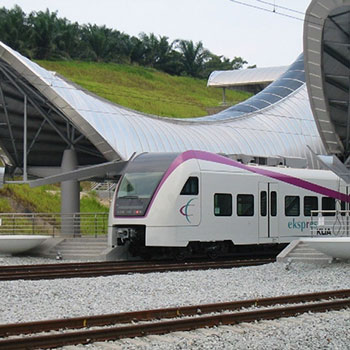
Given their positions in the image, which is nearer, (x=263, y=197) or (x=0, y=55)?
(x=263, y=197)

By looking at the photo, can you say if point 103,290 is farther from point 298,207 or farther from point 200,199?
point 298,207

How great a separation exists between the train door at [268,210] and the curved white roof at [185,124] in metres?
7.51

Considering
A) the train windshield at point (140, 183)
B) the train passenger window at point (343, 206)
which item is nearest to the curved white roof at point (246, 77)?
the train passenger window at point (343, 206)

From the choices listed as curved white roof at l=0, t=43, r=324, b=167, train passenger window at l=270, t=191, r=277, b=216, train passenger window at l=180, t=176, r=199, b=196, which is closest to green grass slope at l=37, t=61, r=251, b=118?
curved white roof at l=0, t=43, r=324, b=167

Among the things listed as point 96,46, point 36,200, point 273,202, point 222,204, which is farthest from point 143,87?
point 222,204

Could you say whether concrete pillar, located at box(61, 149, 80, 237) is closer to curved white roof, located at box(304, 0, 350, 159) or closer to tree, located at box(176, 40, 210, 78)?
curved white roof, located at box(304, 0, 350, 159)

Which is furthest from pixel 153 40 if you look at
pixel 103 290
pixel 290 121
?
pixel 103 290

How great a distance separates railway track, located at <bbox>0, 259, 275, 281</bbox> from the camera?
1816 centimetres

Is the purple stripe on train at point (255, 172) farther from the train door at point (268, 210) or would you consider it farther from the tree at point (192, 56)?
the tree at point (192, 56)

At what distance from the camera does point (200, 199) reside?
2300 cm

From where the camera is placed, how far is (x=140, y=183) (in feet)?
76.2

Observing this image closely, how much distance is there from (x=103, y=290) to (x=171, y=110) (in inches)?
3114

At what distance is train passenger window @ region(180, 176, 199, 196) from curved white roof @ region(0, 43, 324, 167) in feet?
27.1

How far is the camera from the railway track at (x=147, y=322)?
32.0 ft
